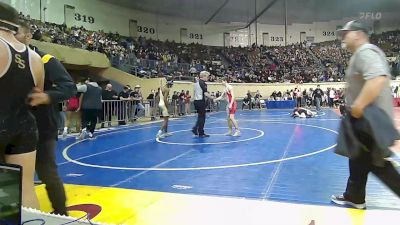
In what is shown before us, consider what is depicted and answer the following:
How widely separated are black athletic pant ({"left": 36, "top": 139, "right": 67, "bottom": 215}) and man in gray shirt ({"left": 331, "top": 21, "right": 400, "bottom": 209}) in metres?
2.51

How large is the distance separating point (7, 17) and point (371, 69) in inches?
106

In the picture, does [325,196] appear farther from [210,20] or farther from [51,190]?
[210,20]

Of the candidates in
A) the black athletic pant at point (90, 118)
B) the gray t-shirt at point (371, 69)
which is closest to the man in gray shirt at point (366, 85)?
the gray t-shirt at point (371, 69)

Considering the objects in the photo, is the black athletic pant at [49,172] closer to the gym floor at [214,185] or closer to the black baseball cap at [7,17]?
the gym floor at [214,185]

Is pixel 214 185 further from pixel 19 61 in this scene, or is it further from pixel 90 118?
pixel 90 118

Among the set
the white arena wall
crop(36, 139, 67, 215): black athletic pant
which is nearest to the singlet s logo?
crop(36, 139, 67, 215): black athletic pant

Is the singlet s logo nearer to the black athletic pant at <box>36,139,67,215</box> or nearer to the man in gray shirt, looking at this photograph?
the black athletic pant at <box>36,139,67,215</box>

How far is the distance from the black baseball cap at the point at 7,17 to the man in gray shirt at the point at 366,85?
2.57 meters

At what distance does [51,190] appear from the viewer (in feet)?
9.27

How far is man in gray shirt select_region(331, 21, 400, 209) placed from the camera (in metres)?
2.62

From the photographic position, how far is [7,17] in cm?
220

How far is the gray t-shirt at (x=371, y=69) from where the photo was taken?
2.66 metres

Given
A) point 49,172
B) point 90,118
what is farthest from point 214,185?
point 90,118

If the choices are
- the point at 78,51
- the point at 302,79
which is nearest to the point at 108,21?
the point at 78,51
